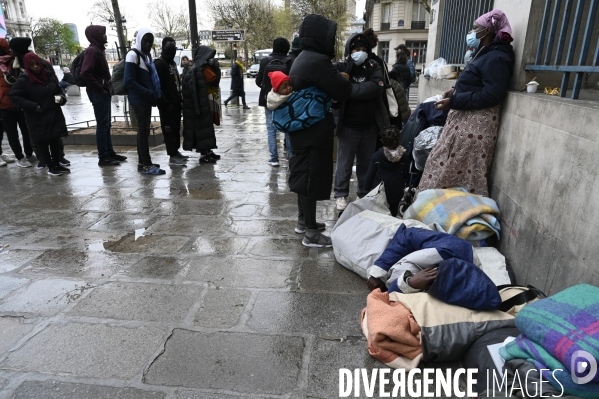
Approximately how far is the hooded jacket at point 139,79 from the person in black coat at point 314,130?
3.28m

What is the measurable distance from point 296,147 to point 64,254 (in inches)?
89.2

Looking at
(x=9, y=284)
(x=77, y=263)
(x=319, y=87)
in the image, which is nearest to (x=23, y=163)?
(x=77, y=263)

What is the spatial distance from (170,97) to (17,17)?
280ft

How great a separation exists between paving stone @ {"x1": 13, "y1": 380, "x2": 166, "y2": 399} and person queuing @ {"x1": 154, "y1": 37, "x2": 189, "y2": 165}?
5098 millimetres

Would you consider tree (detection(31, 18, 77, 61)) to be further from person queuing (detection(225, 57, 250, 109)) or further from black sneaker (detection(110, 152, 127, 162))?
black sneaker (detection(110, 152, 127, 162))

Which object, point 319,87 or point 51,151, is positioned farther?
point 51,151

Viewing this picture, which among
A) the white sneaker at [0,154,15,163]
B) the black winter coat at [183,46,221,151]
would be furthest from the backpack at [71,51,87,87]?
the white sneaker at [0,154,15,163]

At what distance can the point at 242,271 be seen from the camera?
347 cm

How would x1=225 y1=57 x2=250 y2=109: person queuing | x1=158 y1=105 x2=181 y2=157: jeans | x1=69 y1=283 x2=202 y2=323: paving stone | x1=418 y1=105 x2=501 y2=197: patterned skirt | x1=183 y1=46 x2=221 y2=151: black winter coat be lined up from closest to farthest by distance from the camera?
x1=69 y1=283 x2=202 y2=323: paving stone, x1=418 y1=105 x2=501 y2=197: patterned skirt, x1=183 y1=46 x2=221 y2=151: black winter coat, x1=158 y1=105 x2=181 y2=157: jeans, x1=225 y1=57 x2=250 y2=109: person queuing

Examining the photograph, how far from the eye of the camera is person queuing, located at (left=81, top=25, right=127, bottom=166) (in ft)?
20.8

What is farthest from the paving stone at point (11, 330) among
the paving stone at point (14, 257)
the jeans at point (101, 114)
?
the jeans at point (101, 114)

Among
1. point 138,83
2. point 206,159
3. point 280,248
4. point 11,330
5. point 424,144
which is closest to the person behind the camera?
point 11,330

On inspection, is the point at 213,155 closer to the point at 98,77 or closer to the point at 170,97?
the point at 170,97

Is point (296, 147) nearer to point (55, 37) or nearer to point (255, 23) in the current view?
point (255, 23)
